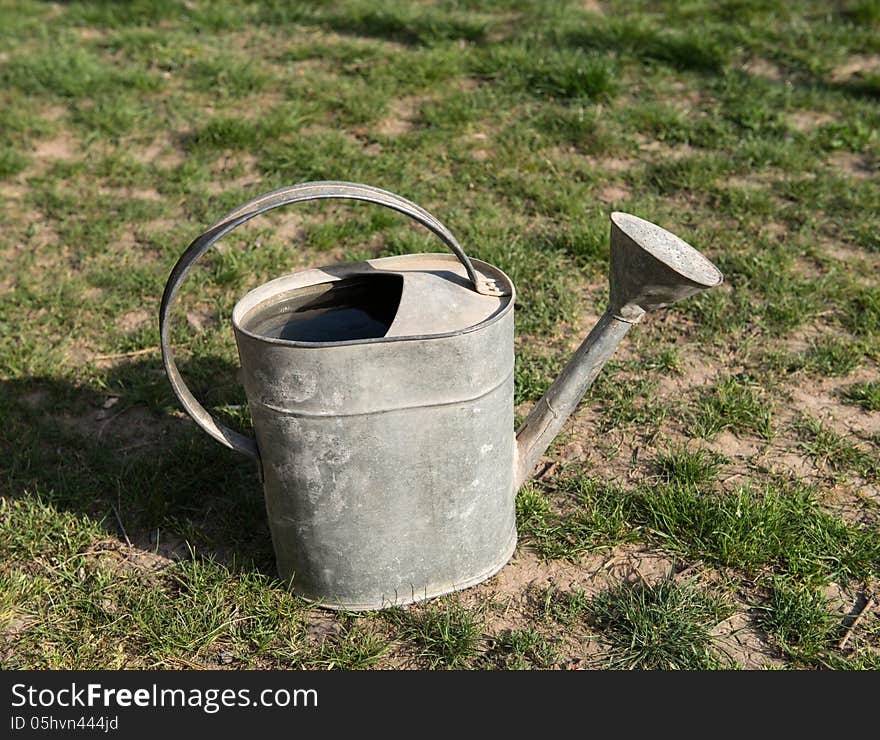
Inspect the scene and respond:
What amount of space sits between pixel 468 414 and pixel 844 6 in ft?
14.7

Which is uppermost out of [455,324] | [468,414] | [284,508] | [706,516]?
[455,324]

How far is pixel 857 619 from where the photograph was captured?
2.35 metres

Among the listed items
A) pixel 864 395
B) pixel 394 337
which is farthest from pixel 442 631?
pixel 864 395

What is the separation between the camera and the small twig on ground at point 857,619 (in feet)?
7.52

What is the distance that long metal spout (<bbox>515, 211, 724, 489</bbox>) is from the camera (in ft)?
6.93

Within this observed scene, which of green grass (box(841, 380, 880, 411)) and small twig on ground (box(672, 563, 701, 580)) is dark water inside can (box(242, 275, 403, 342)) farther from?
green grass (box(841, 380, 880, 411))

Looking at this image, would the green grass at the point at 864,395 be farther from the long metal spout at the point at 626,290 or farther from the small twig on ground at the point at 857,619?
the long metal spout at the point at 626,290

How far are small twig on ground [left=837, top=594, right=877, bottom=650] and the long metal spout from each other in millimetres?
833

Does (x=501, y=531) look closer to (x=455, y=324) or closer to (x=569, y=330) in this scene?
(x=455, y=324)

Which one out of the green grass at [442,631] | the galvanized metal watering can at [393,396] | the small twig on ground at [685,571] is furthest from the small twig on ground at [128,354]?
the small twig on ground at [685,571]

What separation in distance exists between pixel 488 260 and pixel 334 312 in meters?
1.45

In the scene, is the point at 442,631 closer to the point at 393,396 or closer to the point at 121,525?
the point at 393,396

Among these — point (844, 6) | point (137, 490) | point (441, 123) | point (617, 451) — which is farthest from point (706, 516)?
point (844, 6)

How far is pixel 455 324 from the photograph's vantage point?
213 cm
